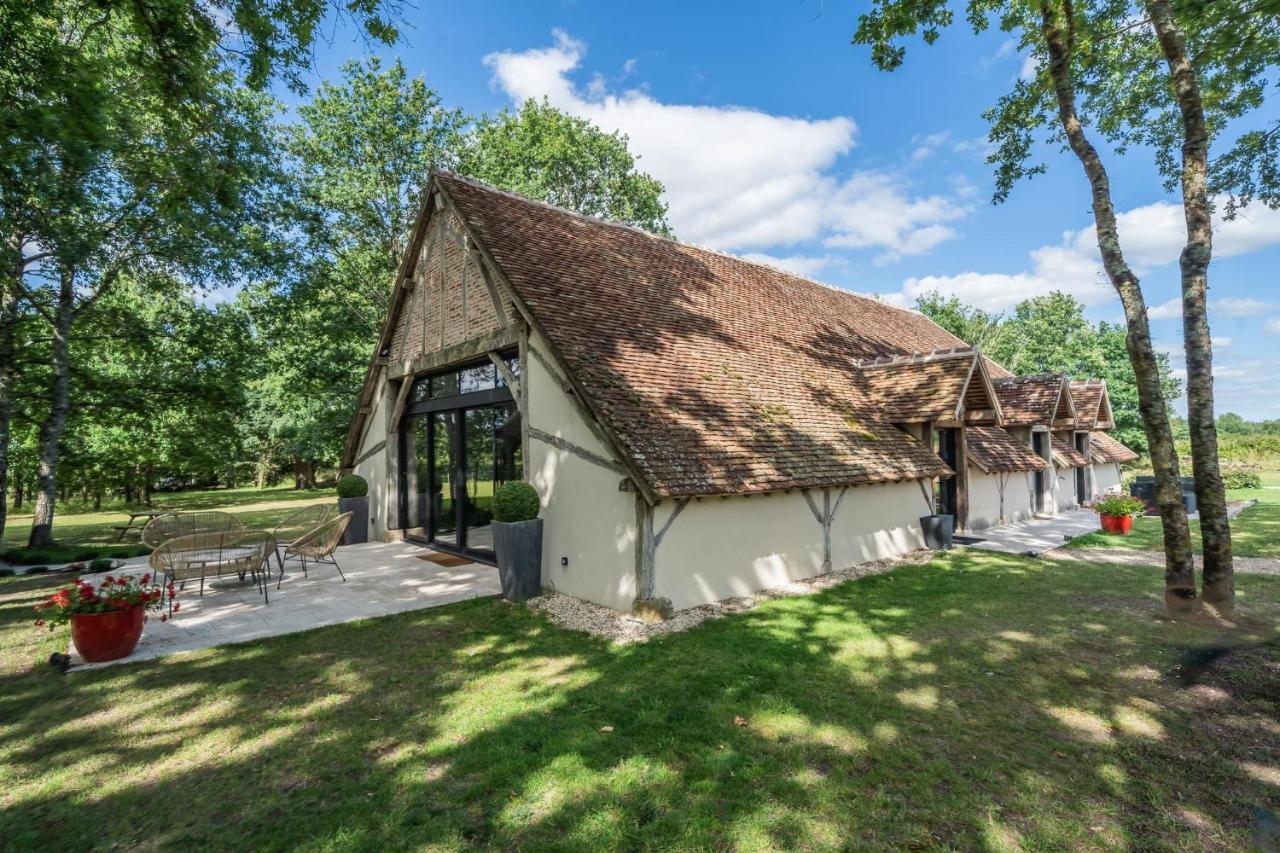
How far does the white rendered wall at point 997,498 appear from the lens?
45.0 ft

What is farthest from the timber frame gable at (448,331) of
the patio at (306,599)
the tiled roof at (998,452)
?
the tiled roof at (998,452)

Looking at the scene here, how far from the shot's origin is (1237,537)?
39.6ft

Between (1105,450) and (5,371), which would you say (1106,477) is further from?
(5,371)

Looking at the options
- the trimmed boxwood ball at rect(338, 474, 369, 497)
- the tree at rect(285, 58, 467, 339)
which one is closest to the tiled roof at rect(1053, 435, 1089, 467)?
the trimmed boxwood ball at rect(338, 474, 369, 497)

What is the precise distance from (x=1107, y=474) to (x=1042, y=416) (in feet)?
35.7

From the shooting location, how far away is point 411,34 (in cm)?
753

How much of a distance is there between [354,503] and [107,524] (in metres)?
13.4

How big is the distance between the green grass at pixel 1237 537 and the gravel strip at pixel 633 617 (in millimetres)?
5468

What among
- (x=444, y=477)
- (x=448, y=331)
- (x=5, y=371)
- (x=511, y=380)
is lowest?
(x=444, y=477)

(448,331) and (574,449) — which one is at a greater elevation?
(448,331)

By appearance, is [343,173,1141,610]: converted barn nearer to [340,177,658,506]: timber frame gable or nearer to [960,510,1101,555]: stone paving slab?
[340,177,658,506]: timber frame gable

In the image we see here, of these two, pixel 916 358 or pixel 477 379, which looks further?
pixel 916 358

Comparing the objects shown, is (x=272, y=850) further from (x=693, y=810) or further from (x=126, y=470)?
(x=126, y=470)

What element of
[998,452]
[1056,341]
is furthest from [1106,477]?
[1056,341]
